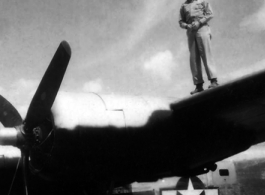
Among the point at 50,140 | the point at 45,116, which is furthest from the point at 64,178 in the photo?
the point at 45,116

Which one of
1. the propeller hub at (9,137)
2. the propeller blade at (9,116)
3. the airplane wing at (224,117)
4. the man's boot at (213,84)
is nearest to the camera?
the airplane wing at (224,117)

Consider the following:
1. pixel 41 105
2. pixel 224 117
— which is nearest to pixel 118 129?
pixel 41 105

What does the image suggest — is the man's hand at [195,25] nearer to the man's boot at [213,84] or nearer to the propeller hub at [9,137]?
the man's boot at [213,84]

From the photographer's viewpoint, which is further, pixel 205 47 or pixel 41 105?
pixel 205 47

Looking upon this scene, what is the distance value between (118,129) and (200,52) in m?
2.07

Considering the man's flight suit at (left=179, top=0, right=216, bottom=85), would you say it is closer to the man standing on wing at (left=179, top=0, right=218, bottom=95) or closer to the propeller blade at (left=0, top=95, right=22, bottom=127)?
the man standing on wing at (left=179, top=0, right=218, bottom=95)

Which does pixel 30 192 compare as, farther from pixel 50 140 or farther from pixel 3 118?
pixel 50 140

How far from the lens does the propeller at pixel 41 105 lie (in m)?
4.30

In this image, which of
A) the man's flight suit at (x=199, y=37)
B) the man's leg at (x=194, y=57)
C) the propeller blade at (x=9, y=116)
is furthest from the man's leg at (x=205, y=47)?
the propeller blade at (x=9, y=116)

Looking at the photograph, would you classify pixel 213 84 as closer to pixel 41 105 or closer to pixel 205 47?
pixel 205 47

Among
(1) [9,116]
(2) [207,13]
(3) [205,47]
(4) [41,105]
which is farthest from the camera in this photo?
(1) [9,116]

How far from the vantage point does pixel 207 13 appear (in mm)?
5363

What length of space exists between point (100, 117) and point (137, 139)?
628 millimetres

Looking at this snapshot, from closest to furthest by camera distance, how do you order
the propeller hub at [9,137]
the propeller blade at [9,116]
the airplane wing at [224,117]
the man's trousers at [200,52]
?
the airplane wing at [224,117] → the propeller hub at [9,137] → the man's trousers at [200,52] → the propeller blade at [9,116]
